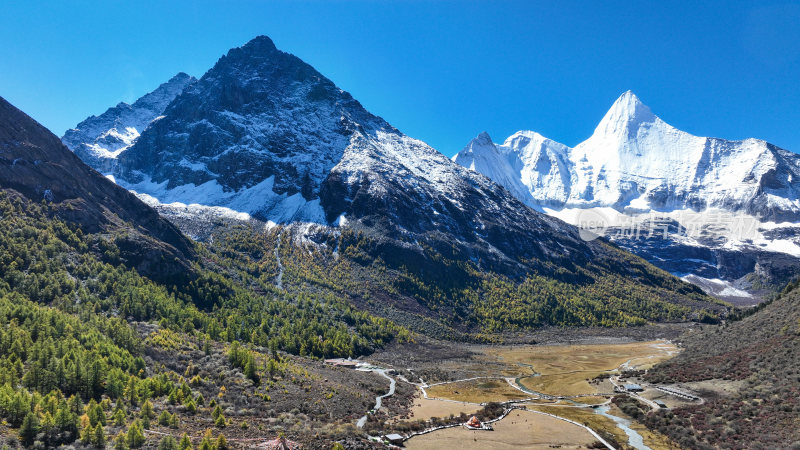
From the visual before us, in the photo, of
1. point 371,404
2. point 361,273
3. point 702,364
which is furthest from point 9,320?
point 361,273

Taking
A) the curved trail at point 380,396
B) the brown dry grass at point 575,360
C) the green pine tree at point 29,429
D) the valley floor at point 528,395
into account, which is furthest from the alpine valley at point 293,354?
the brown dry grass at point 575,360

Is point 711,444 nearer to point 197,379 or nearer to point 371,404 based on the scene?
point 371,404

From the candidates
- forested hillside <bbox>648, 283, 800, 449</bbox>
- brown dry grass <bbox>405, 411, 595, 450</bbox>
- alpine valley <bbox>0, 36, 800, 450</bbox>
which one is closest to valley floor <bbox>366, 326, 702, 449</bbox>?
brown dry grass <bbox>405, 411, 595, 450</bbox>

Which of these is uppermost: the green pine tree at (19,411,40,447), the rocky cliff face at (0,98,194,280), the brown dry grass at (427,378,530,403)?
the rocky cliff face at (0,98,194,280)

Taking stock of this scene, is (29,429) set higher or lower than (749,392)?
lower

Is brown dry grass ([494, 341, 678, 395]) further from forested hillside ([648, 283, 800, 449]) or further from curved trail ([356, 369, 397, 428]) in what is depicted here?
curved trail ([356, 369, 397, 428])

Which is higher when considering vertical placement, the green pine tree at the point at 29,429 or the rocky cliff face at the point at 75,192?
the rocky cliff face at the point at 75,192

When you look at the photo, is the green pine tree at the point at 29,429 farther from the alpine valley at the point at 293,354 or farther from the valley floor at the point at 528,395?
the valley floor at the point at 528,395

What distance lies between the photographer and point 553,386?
7894cm

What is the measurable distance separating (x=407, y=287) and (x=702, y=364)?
10675cm

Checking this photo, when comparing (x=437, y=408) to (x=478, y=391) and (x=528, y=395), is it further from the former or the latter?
(x=528, y=395)

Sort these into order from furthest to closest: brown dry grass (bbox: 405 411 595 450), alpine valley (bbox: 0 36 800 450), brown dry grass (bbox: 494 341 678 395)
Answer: brown dry grass (bbox: 494 341 678 395)
brown dry grass (bbox: 405 411 595 450)
alpine valley (bbox: 0 36 800 450)

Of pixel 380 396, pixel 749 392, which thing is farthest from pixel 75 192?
pixel 749 392

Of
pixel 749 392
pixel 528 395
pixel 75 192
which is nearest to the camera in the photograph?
pixel 749 392
